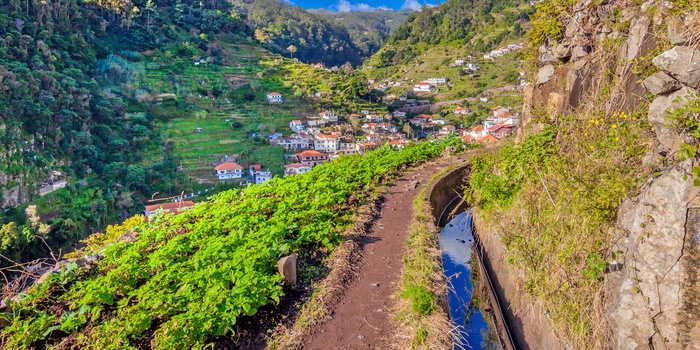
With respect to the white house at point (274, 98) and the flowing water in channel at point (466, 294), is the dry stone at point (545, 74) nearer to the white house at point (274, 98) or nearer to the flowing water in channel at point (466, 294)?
the flowing water in channel at point (466, 294)

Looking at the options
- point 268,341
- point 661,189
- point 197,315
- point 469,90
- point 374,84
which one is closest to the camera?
point 661,189

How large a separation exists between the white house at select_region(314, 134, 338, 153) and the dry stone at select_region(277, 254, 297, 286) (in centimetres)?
4181

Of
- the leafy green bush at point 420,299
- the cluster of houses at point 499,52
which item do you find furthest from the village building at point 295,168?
the cluster of houses at point 499,52

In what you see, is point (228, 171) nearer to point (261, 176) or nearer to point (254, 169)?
point (254, 169)

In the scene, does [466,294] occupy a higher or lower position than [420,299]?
Answer: lower

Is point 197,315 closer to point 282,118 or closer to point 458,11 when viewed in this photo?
point 282,118

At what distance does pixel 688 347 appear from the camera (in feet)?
10.8

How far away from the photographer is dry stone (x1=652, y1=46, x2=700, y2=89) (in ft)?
11.3

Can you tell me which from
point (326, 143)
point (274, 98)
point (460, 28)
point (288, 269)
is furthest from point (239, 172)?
point (460, 28)

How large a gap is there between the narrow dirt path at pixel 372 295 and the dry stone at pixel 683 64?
3785mm

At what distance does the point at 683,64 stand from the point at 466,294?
196 inches

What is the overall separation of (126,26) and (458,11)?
8206cm

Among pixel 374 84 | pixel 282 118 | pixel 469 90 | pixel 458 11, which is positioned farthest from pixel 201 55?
pixel 458 11

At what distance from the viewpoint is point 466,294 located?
7.25 m
